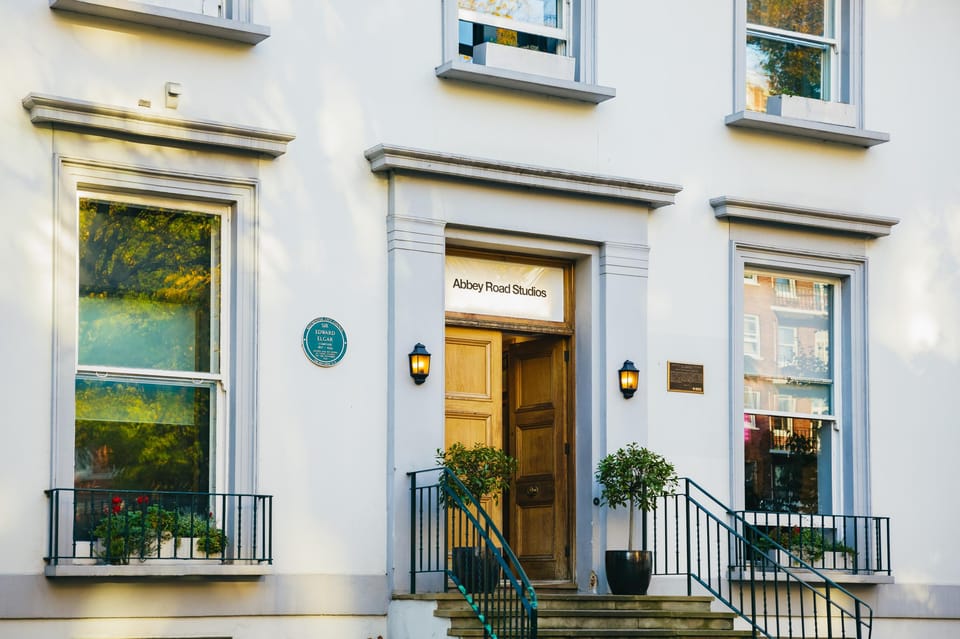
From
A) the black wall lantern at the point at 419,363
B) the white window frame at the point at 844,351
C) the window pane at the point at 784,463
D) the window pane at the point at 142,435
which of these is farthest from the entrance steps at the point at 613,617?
the white window frame at the point at 844,351

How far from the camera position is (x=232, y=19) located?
11.1 m

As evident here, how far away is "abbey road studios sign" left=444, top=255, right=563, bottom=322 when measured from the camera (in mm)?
12320

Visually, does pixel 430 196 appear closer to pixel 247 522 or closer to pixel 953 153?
pixel 247 522

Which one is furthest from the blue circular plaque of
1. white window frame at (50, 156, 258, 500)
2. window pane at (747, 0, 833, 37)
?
window pane at (747, 0, 833, 37)

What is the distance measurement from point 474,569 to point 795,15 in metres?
6.07

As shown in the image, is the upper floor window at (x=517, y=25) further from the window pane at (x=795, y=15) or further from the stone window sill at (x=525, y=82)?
the window pane at (x=795, y=15)

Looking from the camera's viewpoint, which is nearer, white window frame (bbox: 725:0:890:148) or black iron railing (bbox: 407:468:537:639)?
black iron railing (bbox: 407:468:537:639)

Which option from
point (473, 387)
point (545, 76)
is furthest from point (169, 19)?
point (473, 387)

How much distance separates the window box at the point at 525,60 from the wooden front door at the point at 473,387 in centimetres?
209

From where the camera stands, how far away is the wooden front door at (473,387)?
12352 millimetres

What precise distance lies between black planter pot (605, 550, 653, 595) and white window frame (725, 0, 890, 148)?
383 cm

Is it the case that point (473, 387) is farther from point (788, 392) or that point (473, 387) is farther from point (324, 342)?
point (788, 392)

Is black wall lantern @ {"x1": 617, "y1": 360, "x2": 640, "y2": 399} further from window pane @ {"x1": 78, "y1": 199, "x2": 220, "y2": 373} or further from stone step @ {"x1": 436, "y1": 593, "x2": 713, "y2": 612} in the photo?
window pane @ {"x1": 78, "y1": 199, "x2": 220, "y2": 373}

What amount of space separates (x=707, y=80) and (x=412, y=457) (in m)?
4.28
